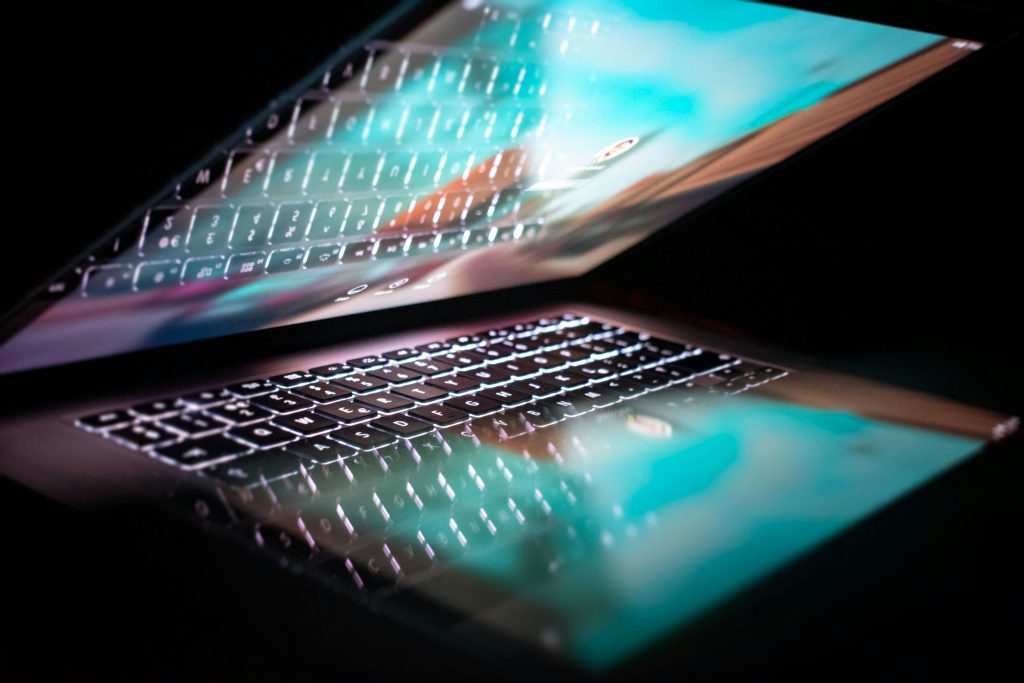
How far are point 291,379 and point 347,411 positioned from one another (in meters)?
0.08

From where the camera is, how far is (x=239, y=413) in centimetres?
65

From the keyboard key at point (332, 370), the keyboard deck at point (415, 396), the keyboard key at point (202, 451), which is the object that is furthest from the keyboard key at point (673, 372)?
the keyboard key at point (202, 451)

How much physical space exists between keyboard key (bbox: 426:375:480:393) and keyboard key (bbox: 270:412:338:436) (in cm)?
11

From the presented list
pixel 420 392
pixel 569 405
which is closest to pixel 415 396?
pixel 420 392

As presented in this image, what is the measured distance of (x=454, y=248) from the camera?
778 mm

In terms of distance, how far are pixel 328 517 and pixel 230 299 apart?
0.23 metres

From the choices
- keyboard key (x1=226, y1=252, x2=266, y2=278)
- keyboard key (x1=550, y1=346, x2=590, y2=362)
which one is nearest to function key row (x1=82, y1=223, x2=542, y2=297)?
keyboard key (x1=226, y1=252, x2=266, y2=278)

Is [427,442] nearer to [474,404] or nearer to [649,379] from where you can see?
[474,404]

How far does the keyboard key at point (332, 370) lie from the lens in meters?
0.74

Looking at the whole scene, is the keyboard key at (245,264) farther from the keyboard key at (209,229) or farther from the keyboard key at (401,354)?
the keyboard key at (401,354)

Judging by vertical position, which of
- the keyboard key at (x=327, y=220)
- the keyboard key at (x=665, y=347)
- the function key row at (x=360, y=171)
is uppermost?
the function key row at (x=360, y=171)

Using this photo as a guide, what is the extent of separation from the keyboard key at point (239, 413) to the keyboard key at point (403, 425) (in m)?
0.07

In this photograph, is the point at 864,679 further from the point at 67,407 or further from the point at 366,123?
the point at 67,407

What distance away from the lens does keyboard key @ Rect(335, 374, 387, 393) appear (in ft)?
2.35
